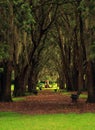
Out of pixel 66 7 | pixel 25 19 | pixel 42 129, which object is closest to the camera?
pixel 42 129

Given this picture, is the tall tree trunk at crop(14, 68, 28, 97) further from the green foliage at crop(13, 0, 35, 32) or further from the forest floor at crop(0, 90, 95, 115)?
the green foliage at crop(13, 0, 35, 32)

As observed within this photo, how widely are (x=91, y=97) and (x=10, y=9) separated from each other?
8.72 metres

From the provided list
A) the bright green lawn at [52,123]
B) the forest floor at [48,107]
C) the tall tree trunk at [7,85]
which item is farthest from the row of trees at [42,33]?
the bright green lawn at [52,123]

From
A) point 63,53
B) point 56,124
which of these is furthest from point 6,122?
point 63,53

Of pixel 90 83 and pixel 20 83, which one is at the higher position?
pixel 20 83

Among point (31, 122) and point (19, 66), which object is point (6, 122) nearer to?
point (31, 122)

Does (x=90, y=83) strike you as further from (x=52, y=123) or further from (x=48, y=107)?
(x=52, y=123)

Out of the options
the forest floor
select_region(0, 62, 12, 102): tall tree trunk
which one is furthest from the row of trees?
the forest floor

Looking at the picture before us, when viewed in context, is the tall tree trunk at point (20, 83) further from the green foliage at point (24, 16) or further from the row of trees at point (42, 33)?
the green foliage at point (24, 16)

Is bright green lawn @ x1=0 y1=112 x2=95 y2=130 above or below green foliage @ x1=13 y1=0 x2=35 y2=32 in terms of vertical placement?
below

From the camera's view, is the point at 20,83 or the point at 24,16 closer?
the point at 24,16

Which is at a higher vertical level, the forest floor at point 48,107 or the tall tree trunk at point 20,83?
the tall tree trunk at point 20,83

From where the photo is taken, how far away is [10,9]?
77.1 feet

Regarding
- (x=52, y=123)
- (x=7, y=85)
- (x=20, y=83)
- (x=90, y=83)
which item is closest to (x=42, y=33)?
(x=7, y=85)
